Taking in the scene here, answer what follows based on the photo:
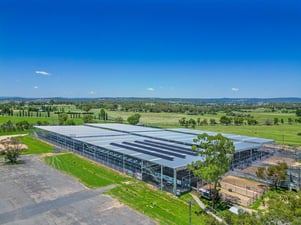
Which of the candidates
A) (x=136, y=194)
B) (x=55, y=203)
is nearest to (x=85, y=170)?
(x=55, y=203)

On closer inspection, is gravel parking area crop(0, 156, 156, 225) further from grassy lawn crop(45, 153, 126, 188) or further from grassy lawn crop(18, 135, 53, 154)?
grassy lawn crop(18, 135, 53, 154)

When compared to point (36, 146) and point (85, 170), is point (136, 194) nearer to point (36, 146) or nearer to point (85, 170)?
point (85, 170)

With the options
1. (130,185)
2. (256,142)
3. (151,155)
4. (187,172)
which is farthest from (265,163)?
(130,185)

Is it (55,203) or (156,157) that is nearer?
(55,203)

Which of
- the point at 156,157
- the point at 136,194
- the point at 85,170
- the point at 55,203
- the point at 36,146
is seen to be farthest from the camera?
the point at 36,146

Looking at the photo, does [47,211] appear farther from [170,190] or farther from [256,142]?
[256,142]

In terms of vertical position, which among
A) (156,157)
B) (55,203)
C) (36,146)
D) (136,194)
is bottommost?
(136,194)
